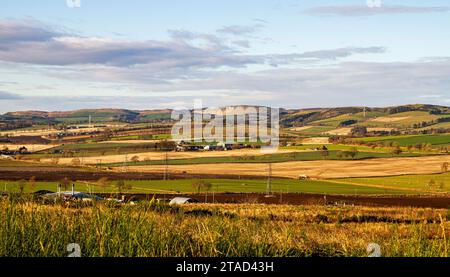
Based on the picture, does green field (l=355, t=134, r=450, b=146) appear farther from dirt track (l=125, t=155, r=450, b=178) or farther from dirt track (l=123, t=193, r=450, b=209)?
dirt track (l=123, t=193, r=450, b=209)

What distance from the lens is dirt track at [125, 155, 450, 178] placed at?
4402 inches

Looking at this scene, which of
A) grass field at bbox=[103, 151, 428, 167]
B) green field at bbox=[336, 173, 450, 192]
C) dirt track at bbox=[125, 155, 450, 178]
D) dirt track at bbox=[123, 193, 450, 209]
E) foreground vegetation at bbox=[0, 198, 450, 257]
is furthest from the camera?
grass field at bbox=[103, 151, 428, 167]

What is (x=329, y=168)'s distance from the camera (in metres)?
120

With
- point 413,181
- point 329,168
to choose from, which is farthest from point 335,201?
point 329,168

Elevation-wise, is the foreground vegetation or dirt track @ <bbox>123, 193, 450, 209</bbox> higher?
the foreground vegetation

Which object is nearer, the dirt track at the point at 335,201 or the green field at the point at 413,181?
the dirt track at the point at 335,201

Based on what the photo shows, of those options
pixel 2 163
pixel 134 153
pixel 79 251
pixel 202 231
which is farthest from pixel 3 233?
pixel 134 153

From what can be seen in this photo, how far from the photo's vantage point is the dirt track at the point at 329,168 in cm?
11181

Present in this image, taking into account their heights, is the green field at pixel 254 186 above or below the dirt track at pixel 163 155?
below

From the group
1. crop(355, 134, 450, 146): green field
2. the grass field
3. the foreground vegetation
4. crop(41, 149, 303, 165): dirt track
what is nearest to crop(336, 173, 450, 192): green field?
the grass field

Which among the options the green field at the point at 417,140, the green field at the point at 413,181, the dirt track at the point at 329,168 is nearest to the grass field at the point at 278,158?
the dirt track at the point at 329,168

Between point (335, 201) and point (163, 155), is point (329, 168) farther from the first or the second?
point (335, 201)

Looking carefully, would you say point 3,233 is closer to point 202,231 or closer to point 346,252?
point 202,231

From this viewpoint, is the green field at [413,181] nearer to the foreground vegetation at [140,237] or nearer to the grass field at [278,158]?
the grass field at [278,158]
